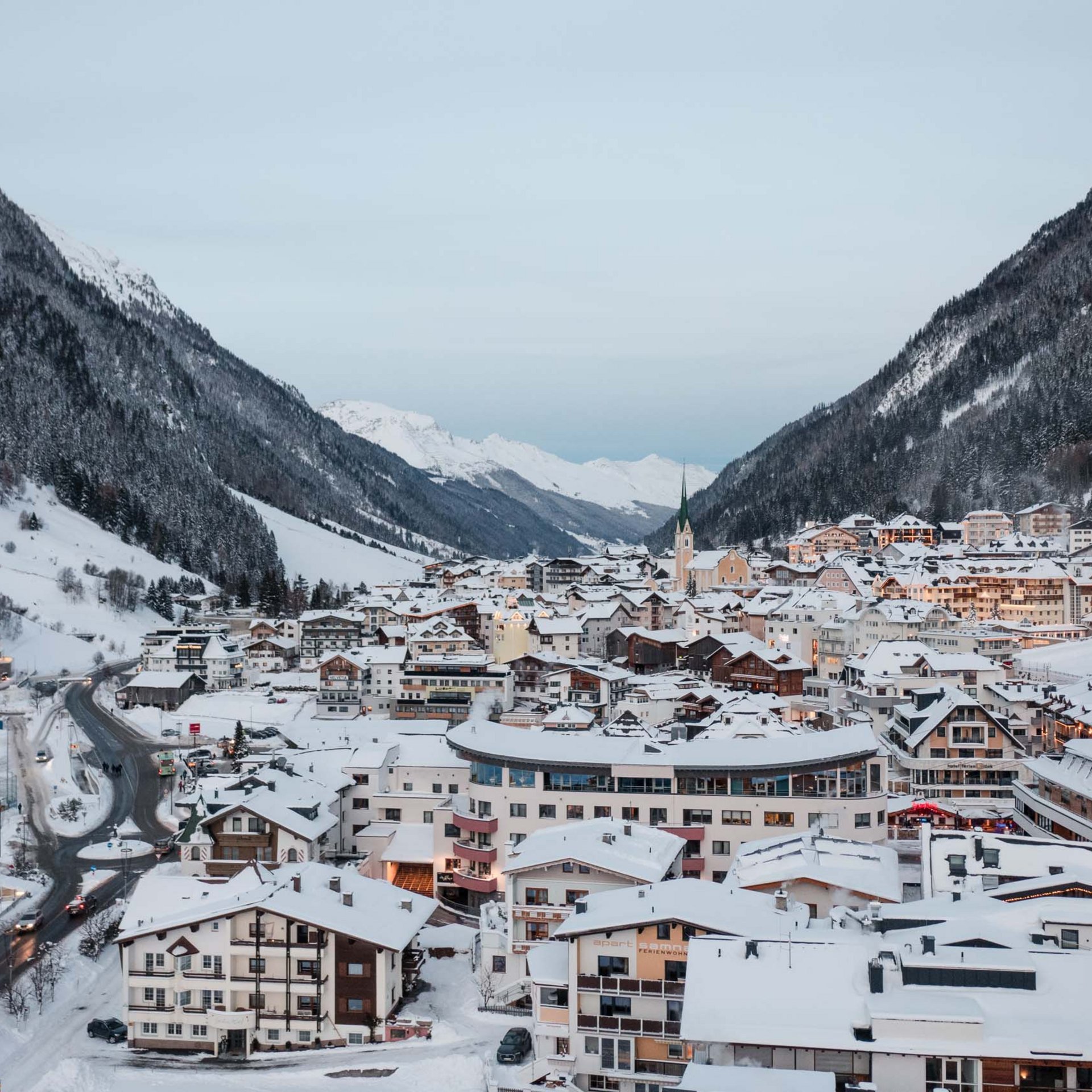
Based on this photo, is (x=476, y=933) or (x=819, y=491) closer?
(x=476, y=933)

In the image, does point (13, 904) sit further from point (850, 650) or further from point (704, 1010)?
point (850, 650)

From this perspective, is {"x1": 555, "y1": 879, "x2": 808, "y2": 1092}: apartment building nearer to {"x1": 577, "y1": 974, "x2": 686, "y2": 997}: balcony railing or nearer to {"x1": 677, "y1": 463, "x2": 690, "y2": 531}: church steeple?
{"x1": 577, "y1": 974, "x2": 686, "y2": 997}: balcony railing

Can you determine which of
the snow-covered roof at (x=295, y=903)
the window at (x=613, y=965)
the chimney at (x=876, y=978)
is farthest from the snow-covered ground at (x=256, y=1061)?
the chimney at (x=876, y=978)

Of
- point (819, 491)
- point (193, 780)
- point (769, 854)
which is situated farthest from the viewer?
point (819, 491)

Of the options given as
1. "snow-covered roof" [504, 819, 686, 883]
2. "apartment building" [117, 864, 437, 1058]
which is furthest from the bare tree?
"snow-covered roof" [504, 819, 686, 883]

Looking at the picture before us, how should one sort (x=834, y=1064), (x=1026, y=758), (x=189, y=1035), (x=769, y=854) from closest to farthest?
(x=834, y=1064) → (x=189, y=1035) → (x=769, y=854) → (x=1026, y=758)

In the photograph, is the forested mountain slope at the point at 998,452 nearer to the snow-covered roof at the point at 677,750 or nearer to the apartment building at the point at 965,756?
the apartment building at the point at 965,756

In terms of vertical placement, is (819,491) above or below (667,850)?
above

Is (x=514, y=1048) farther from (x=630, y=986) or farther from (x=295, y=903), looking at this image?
(x=295, y=903)

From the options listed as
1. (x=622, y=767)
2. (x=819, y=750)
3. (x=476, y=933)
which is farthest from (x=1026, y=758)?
(x=476, y=933)
